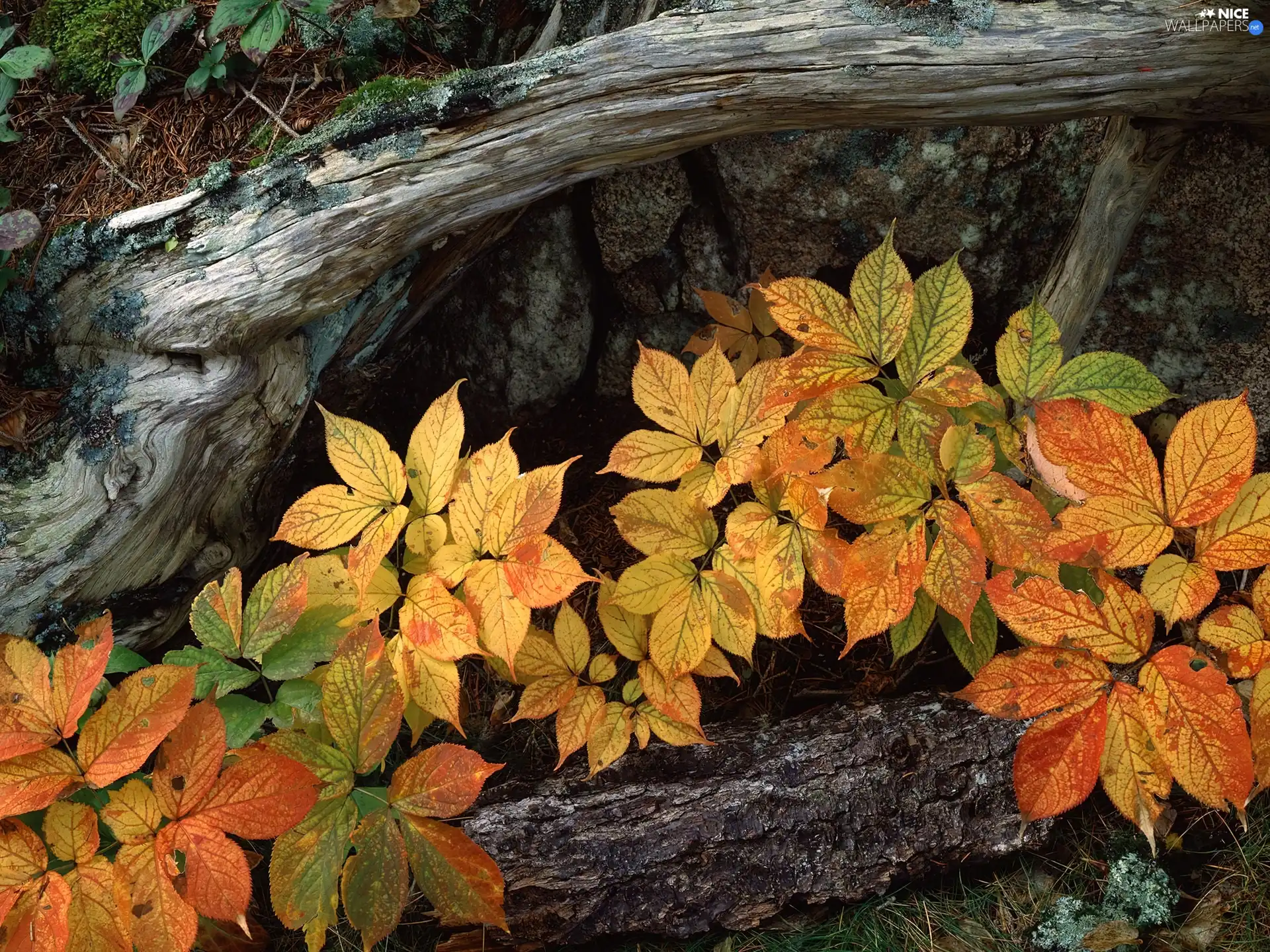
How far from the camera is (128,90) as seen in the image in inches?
104

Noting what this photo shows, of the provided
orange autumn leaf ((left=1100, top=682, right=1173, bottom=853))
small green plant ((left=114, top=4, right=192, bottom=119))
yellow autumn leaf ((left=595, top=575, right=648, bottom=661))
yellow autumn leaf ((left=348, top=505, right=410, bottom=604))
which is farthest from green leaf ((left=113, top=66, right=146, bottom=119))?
orange autumn leaf ((left=1100, top=682, right=1173, bottom=853))

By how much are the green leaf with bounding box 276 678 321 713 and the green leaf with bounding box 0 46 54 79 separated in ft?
6.12

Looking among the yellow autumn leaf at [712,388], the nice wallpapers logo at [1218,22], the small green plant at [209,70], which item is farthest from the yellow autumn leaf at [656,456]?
the small green plant at [209,70]

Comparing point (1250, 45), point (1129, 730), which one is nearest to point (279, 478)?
point (1129, 730)

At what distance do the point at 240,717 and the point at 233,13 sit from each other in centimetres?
193

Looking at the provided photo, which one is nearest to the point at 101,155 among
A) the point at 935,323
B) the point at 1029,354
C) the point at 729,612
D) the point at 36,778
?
the point at 36,778

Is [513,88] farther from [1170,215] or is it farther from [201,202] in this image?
[1170,215]

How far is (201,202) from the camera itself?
2385 millimetres

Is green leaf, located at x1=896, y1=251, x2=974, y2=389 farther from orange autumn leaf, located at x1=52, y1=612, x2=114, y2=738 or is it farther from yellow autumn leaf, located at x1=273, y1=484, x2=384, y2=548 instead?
orange autumn leaf, located at x1=52, y1=612, x2=114, y2=738

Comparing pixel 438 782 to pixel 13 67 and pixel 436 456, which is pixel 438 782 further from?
pixel 13 67

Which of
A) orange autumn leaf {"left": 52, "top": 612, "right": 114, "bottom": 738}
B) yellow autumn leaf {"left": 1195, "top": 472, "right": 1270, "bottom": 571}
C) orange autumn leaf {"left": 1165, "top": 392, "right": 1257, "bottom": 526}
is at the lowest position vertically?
yellow autumn leaf {"left": 1195, "top": 472, "right": 1270, "bottom": 571}

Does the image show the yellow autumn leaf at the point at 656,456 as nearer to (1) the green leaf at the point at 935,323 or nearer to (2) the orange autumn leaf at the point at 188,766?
(1) the green leaf at the point at 935,323

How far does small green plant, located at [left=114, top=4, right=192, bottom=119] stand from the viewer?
103 inches

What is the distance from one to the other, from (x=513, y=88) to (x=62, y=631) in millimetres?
1846
